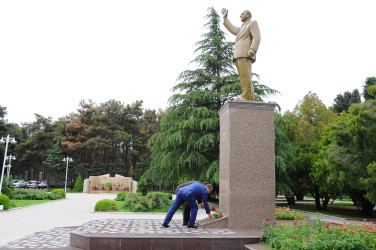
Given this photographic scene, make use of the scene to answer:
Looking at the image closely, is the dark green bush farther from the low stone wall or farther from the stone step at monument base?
the low stone wall

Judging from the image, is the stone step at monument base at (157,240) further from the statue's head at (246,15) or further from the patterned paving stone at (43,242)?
the statue's head at (246,15)

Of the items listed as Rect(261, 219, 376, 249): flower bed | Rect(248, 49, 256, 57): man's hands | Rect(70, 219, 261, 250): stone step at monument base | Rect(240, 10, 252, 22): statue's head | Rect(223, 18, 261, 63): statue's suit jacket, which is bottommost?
Rect(70, 219, 261, 250): stone step at monument base

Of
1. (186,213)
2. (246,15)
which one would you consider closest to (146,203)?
(186,213)

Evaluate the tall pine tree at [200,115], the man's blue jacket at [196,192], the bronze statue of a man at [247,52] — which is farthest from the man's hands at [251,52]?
the tall pine tree at [200,115]

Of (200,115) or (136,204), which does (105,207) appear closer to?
(136,204)

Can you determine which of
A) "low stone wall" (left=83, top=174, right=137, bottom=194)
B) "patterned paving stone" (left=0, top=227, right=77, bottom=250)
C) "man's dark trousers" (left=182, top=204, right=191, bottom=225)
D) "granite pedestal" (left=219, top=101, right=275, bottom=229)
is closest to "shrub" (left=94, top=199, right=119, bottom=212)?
"patterned paving stone" (left=0, top=227, right=77, bottom=250)

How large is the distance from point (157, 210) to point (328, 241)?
11.6m

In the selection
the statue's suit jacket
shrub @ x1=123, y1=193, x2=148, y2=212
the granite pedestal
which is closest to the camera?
the granite pedestal

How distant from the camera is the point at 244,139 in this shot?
7.50 meters

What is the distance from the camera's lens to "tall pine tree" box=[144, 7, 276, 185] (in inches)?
→ 720

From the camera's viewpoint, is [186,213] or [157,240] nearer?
[157,240]

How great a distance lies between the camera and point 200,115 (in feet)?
62.6

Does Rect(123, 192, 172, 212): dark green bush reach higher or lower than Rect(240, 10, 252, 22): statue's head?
lower

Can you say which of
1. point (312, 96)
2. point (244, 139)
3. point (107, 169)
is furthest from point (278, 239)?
point (107, 169)
